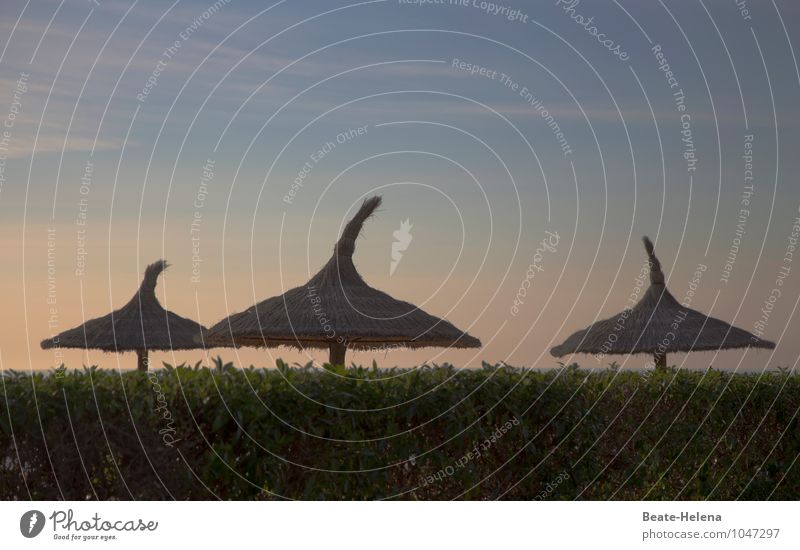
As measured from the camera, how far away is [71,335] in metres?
22.4

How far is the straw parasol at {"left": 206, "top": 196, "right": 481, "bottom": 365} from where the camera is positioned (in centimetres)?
Answer: 1349

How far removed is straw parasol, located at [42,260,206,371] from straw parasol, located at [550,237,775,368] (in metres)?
9.28

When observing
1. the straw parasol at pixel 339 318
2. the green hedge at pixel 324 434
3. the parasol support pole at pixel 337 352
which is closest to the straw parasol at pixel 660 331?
the straw parasol at pixel 339 318

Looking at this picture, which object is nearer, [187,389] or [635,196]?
[187,389]

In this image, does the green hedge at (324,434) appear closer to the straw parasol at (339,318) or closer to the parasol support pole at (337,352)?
the straw parasol at (339,318)

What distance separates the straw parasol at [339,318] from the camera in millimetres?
13492

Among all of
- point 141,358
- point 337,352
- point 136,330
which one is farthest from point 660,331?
point 141,358

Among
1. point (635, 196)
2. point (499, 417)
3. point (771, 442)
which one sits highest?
point (635, 196)

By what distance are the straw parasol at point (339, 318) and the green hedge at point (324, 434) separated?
5643 mm

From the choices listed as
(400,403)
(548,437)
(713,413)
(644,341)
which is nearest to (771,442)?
(713,413)

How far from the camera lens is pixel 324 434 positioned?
6.77 m

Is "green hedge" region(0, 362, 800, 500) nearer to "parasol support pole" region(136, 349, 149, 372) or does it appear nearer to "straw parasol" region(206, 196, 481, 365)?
"straw parasol" region(206, 196, 481, 365)
